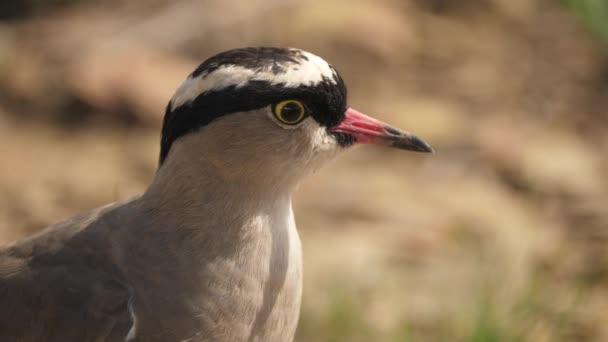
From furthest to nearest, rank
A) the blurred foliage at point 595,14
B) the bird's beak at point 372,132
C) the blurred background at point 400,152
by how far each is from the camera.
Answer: the blurred foliage at point 595,14
the blurred background at point 400,152
the bird's beak at point 372,132

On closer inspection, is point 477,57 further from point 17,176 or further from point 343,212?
point 17,176

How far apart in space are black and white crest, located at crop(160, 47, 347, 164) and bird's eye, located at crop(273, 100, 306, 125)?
Result: 2 centimetres

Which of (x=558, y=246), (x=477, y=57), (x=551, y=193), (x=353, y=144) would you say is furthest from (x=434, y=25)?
(x=353, y=144)

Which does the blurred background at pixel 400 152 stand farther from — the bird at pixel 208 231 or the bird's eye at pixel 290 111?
the bird's eye at pixel 290 111

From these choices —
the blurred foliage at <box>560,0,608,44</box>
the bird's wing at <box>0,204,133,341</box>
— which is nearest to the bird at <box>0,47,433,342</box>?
the bird's wing at <box>0,204,133,341</box>

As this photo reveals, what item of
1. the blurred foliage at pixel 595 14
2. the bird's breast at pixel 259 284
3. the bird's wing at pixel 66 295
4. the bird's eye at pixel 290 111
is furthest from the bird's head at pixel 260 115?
the blurred foliage at pixel 595 14

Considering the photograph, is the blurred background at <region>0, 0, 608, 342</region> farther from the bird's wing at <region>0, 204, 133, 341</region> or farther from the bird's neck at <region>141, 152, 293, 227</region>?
the bird's wing at <region>0, 204, 133, 341</region>

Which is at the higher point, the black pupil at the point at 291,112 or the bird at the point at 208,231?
the black pupil at the point at 291,112

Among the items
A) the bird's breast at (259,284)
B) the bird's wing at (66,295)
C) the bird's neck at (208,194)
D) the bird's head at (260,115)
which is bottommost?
the bird's wing at (66,295)

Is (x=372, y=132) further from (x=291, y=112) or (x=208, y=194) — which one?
(x=208, y=194)

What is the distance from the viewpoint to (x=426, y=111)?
6.22 m

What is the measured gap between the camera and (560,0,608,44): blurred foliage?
19.5 feet

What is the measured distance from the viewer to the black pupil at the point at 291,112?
9.73 feet

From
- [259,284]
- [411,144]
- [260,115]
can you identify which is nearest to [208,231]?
[259,284]
